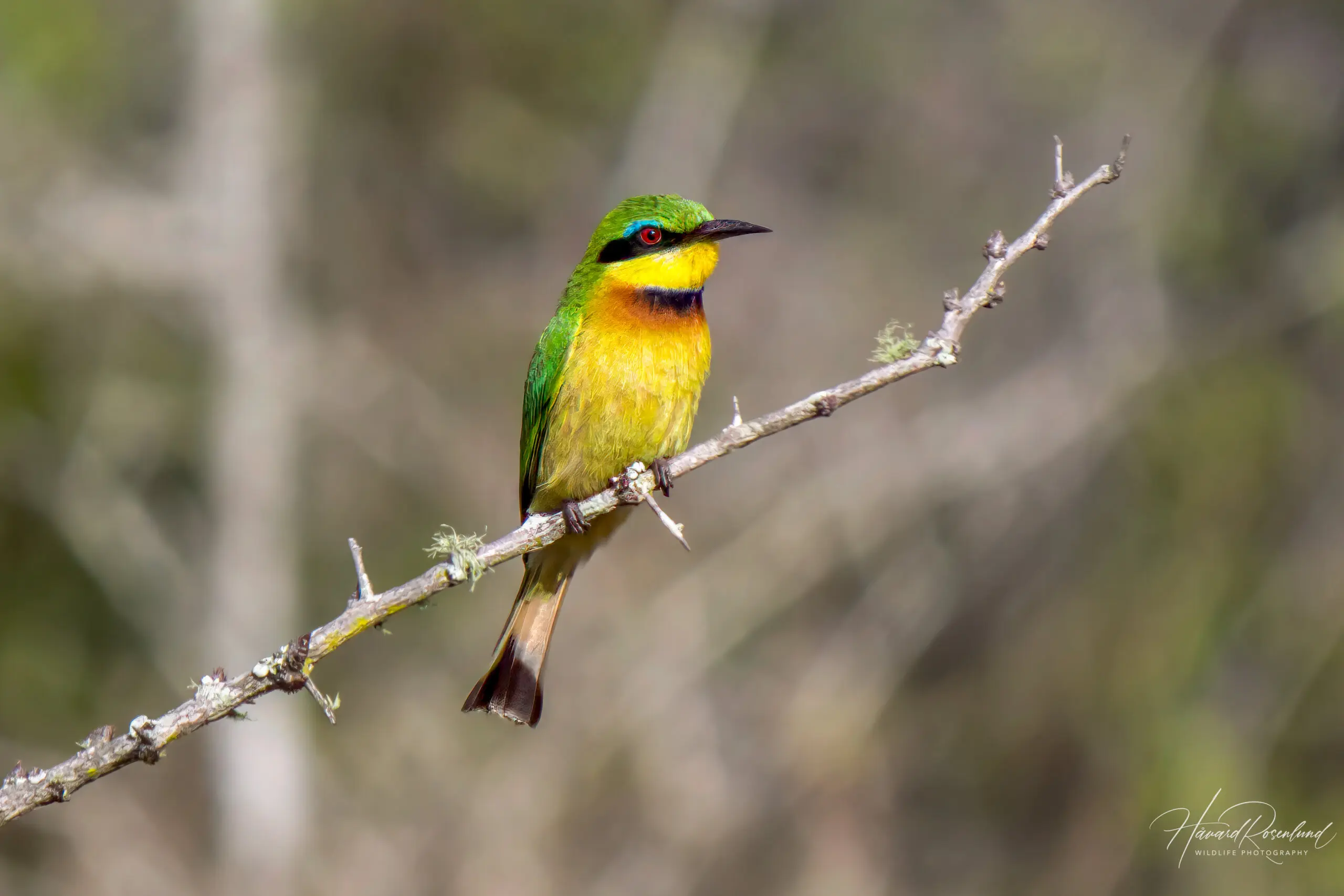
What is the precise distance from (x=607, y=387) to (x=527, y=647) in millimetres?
904

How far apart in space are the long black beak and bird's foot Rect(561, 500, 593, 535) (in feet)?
3.41

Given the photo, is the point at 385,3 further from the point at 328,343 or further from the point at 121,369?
the point at 121,369

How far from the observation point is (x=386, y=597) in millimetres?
2695

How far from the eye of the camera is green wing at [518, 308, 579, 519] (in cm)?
407

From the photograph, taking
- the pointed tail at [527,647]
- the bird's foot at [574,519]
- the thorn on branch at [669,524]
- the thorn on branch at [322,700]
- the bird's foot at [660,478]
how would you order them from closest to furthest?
the thorn on branch at [322,700]
the thorn on branch at [669,524]
the bird's foot at [574,519]
the bird's foot at [660,478]
the pointed tail at [527,647]

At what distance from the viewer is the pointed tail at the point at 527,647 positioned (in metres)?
3.80

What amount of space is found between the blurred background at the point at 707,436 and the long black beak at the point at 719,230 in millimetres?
4239

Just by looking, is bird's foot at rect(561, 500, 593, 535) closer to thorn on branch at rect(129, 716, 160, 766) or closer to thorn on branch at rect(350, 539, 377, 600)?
thorn on branch at rect(350, 539, 377, 600)

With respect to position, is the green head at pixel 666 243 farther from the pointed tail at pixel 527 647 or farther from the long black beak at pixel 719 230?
the pointed tail at pixel 527 647

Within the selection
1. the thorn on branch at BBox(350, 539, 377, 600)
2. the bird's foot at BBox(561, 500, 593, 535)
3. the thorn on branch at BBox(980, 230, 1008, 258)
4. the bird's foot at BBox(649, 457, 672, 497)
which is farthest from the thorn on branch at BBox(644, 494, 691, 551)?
the thorn on branch at BBox(980, 230, 1008, 258)

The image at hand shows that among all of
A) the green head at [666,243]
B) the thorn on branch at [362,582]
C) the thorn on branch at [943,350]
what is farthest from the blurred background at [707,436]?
the thorn on branch at [362,582]

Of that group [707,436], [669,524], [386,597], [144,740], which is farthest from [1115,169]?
[707,436]

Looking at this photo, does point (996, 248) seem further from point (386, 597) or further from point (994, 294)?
point (386, 597)

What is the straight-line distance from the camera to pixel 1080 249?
8.80 metres
